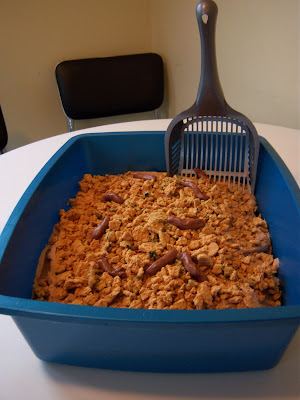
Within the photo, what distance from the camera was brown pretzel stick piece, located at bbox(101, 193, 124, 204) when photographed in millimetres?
901

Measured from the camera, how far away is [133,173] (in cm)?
104

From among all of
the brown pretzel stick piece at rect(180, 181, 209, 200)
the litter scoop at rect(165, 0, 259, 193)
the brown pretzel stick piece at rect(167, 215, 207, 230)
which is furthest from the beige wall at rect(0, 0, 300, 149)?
the brown pretzel stick piece at rect(167, 215, 207, 230)

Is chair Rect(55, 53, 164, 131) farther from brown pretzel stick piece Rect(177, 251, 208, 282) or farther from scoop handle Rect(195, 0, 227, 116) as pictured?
brown pretzel stick piece Rect(177, 251, 208, 282)

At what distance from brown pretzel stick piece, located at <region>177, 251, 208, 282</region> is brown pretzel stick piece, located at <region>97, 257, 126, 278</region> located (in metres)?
0.11

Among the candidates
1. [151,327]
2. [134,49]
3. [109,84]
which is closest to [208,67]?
[151,327]

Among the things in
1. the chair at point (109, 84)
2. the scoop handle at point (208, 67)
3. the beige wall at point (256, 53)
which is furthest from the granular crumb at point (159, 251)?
the chair at point (109, 84)

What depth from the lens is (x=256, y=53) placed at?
1.47 meters

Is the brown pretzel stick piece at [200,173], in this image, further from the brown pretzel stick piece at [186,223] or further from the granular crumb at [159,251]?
the brown pretzel stick piece at [186,223]

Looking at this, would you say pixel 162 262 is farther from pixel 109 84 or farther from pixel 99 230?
pixel 109 84

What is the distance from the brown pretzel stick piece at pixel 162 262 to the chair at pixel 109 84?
4.79 ft

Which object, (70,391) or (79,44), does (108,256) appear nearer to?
(70,391)

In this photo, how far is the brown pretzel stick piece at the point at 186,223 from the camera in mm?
744

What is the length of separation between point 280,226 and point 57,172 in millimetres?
541

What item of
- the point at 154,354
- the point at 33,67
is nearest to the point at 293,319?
the point at 154,354
